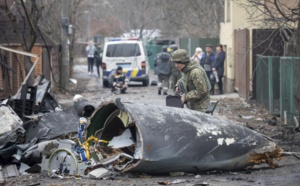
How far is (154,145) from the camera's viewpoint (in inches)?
387

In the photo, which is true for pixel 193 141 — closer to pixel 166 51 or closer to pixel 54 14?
pixel 166 51

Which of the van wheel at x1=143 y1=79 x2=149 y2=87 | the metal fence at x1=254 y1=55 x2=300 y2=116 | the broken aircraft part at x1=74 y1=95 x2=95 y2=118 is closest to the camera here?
the broken aircraft part at x1=74 y1=95 x2=95 y2=118

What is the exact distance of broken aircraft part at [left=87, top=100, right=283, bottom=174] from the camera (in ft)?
32.4

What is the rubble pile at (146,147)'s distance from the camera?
9953 millimetres

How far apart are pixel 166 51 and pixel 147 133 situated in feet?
Answer: 67.7

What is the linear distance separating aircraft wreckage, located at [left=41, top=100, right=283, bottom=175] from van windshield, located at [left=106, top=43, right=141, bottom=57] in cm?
2298

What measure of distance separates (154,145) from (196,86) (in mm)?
2008

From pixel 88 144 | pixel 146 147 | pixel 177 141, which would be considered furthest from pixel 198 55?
pixel 146 147

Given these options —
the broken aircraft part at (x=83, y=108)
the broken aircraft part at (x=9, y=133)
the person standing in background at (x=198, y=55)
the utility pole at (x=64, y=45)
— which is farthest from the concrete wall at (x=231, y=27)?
the broken aircraft part at (x=9, y=133)

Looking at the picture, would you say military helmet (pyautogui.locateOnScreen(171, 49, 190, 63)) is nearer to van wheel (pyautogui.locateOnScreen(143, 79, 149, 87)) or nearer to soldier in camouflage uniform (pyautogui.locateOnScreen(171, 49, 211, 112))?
soldier in camouflage uniform (pyautogui.locateOnScreen(171, 49, 211, 112))

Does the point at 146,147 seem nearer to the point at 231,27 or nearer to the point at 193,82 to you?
the point at 193,82

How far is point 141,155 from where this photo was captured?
9688 mm

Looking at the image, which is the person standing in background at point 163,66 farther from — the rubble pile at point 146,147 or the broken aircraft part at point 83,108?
the rubble pile at point 146,147

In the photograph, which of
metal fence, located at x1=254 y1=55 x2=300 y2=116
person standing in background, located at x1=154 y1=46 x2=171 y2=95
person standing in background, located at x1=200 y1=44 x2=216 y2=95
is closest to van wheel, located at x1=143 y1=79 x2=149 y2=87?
person standing in background, located at x1=154 y1=46 x2=171 y2=95
